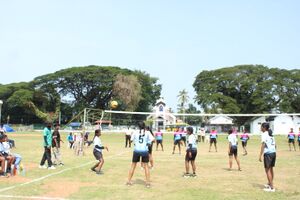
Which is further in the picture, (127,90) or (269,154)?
(127,90)

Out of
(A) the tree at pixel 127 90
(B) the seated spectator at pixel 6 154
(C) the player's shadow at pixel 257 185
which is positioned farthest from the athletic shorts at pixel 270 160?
(A) the tree at pixel 127 90

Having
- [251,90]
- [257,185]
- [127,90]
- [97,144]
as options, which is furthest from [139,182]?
[251,90]

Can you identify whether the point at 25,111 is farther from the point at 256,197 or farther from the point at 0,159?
the point at 256,197

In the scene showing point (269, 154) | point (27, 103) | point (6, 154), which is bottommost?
point (6, 154)

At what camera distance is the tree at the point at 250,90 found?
67875 millimetres

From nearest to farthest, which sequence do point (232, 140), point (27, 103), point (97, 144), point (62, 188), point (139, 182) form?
point (62, 188) < point (139, 182) < point (97, 144) < point (232, 140) < point (27, 103)

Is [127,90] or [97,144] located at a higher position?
[127,90]

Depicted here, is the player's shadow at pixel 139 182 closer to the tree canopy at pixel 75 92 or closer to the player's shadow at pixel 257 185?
the player's shadow at pixel 257 185

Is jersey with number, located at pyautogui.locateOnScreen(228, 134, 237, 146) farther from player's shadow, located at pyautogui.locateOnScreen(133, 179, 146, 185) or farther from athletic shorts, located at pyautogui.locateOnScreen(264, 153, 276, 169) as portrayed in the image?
player's shadow, located at pyautogui.locateOnScreen(133, 179, 146, 185)

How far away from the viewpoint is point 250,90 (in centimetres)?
7056

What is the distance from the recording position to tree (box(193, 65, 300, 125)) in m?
67.9

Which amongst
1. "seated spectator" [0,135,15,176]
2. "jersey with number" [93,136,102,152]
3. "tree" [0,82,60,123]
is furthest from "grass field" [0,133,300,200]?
"tree" [0,82,60,123]

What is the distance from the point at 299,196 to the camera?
9.04m

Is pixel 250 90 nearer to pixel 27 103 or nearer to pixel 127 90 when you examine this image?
pixel 127 90
